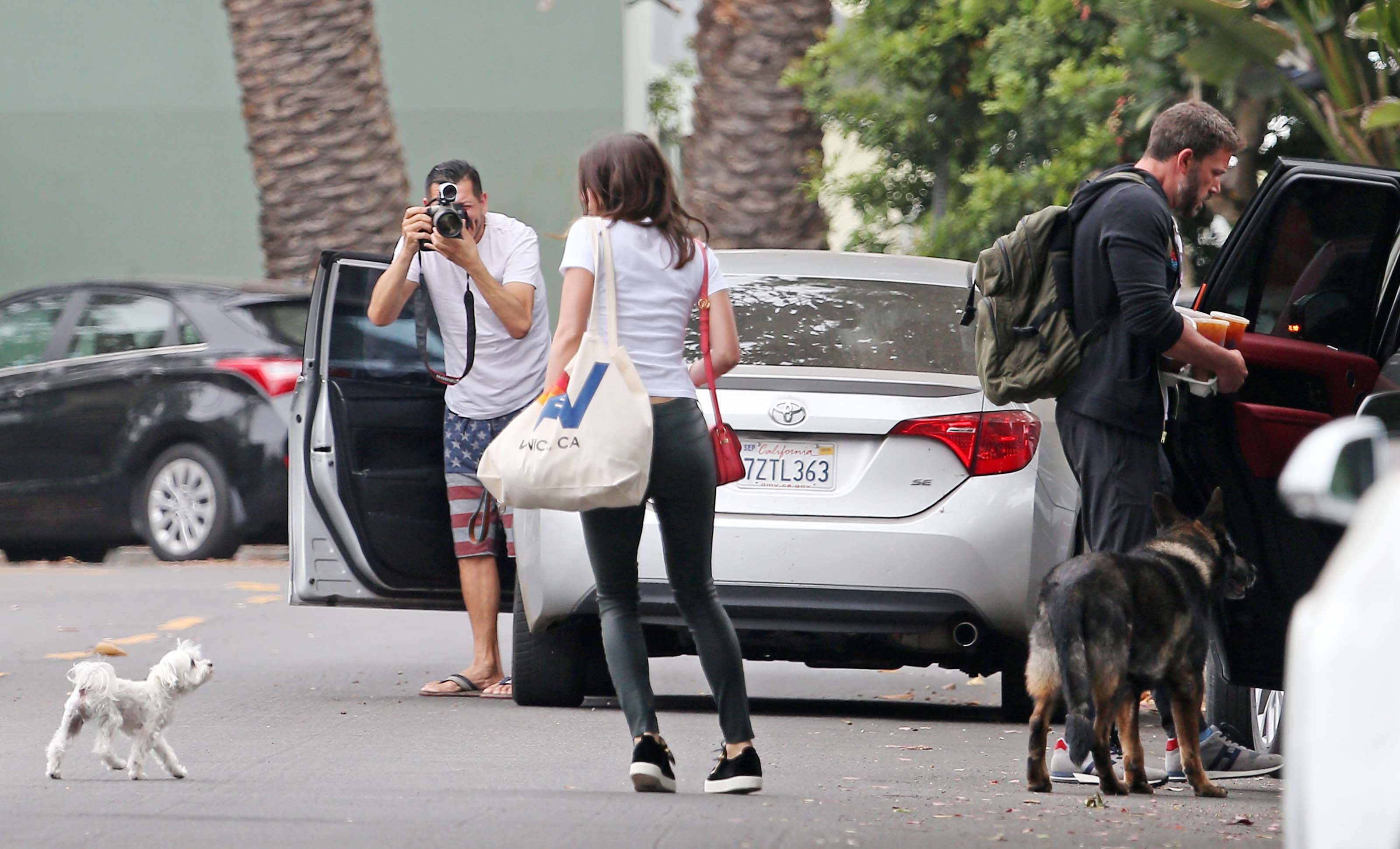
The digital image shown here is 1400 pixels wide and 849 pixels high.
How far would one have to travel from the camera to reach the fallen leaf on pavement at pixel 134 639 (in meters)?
9.98

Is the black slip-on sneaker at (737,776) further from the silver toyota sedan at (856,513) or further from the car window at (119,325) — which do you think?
the car window at (119,325)

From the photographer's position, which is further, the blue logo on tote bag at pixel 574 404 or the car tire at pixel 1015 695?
the car tire at pixel 1015 695

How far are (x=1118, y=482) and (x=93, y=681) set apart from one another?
9.67 ft

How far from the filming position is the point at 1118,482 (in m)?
6.17

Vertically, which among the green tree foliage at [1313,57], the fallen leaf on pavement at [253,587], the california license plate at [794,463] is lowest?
the fallen leaf on pavement at [253,587]

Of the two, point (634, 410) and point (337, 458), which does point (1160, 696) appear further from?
point (337, 458)

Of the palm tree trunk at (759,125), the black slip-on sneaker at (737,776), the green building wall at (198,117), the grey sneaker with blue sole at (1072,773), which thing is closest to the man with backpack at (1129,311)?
the grey sneaker with blue sole at (1072,773)

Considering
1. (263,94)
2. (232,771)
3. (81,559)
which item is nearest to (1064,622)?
(232,771)

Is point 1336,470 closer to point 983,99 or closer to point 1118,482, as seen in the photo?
point 1118,482

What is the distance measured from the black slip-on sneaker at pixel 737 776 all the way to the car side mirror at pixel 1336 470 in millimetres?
2565

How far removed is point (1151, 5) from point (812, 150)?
365cm

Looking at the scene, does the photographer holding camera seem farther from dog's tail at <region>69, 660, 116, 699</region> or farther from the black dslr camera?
dog's tail at <region>69, 660, 116, 699</region>

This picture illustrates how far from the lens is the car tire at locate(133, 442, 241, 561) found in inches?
533

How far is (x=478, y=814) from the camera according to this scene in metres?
5.46
